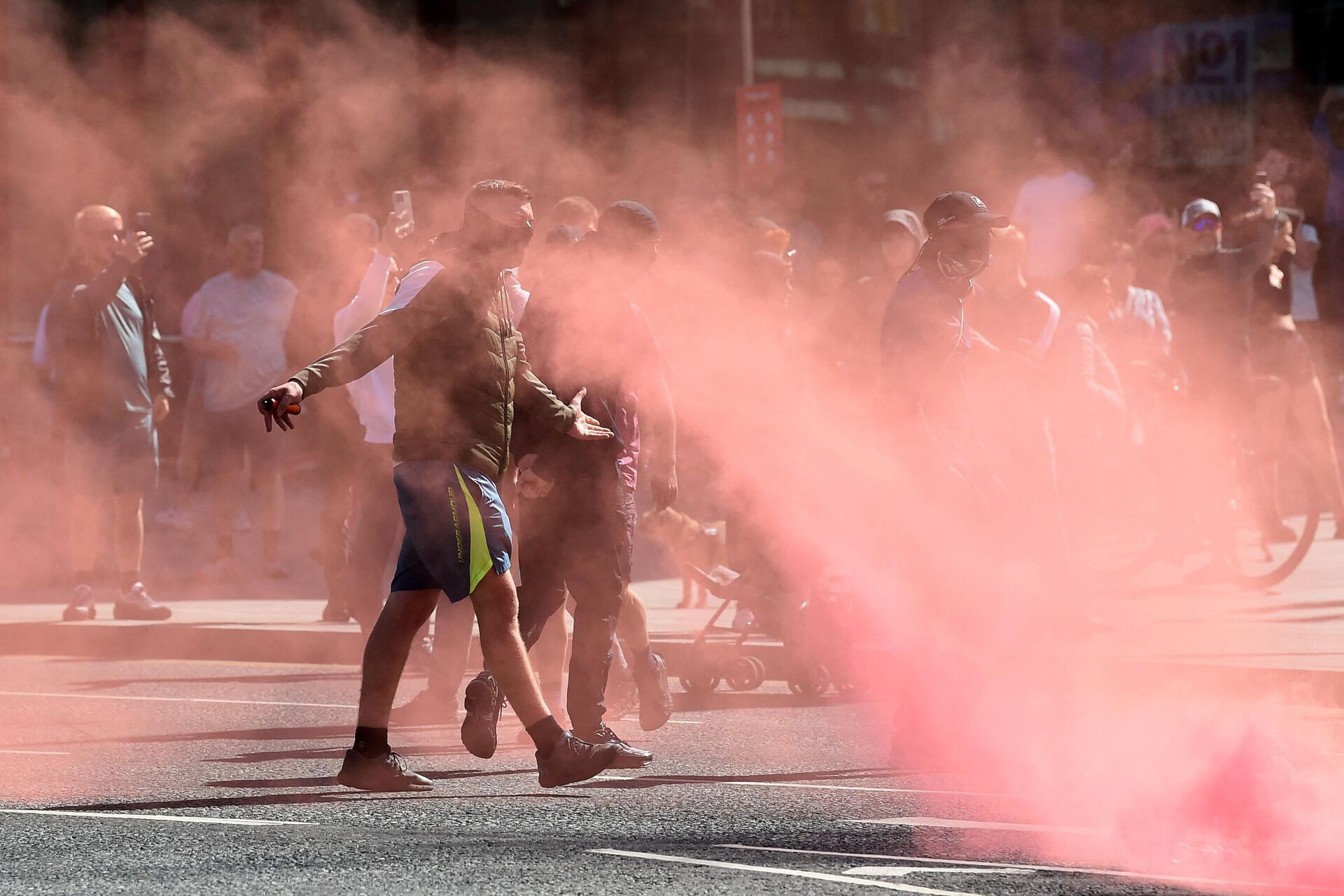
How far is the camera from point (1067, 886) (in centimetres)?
432

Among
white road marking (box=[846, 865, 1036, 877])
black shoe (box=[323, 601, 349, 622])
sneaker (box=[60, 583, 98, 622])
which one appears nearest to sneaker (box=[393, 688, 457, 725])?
black shoe (box=[323, 601, 349, 622])

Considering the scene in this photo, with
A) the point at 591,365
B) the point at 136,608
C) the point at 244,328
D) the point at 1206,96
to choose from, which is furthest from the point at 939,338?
the point at 1206,96

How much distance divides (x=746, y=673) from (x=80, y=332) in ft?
11.7

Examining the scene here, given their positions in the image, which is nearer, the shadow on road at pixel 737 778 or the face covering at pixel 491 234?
the face covering at pixel 491 234

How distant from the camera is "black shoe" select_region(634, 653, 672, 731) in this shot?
642cm

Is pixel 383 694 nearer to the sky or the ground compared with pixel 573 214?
nearer to the ground

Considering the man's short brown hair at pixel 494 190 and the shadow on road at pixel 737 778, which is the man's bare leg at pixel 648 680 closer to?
the shadow on road at pixel 737 778

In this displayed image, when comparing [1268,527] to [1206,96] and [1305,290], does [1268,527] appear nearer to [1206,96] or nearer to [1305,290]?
[1305,290]

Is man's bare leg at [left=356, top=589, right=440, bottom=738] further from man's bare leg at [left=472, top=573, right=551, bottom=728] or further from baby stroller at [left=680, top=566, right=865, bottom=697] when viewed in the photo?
baby stroller at [left=680, top=566, right=865, bottom=697]

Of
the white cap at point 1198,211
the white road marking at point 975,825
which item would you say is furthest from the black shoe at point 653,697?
the white cap at point 1198,211

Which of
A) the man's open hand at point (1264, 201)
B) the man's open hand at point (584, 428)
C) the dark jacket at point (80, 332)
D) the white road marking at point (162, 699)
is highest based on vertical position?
the man's open hand at point (1264, 201)

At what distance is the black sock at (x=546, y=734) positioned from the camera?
17.5 ft

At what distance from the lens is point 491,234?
18.0 ft

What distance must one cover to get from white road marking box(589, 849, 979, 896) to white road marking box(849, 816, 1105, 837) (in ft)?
1.90
